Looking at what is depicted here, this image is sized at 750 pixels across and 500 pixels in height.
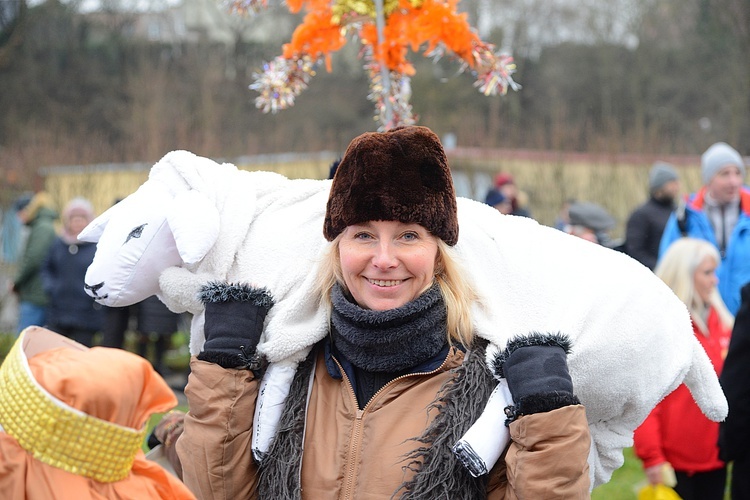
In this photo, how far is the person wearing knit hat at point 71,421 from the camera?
1649 mm

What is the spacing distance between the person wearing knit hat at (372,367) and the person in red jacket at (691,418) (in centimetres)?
194

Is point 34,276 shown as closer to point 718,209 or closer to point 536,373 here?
point 718,209

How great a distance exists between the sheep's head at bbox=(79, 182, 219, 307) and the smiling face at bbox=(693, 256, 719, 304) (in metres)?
2.81

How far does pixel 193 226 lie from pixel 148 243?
0.52 ft

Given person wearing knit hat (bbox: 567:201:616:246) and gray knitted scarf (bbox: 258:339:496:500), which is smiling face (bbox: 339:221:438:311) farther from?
person wearing knit hat (bbox: 567:201:616:246)

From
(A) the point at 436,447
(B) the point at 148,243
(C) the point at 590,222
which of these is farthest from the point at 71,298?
(A) the point at 436,447

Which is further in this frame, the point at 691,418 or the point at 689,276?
the point at 689,276

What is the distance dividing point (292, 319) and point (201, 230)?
0.37m

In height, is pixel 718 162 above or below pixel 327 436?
above

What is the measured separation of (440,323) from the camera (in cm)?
242

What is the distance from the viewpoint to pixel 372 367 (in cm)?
239

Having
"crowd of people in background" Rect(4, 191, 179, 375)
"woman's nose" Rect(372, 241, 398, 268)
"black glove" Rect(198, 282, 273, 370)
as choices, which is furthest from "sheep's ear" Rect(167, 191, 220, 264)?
"crowd of people in background" Rect(4, 191, 179, 375)

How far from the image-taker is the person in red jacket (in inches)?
157

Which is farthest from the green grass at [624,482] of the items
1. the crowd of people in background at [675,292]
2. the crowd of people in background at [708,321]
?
the crowd of people in background at [675,292]
